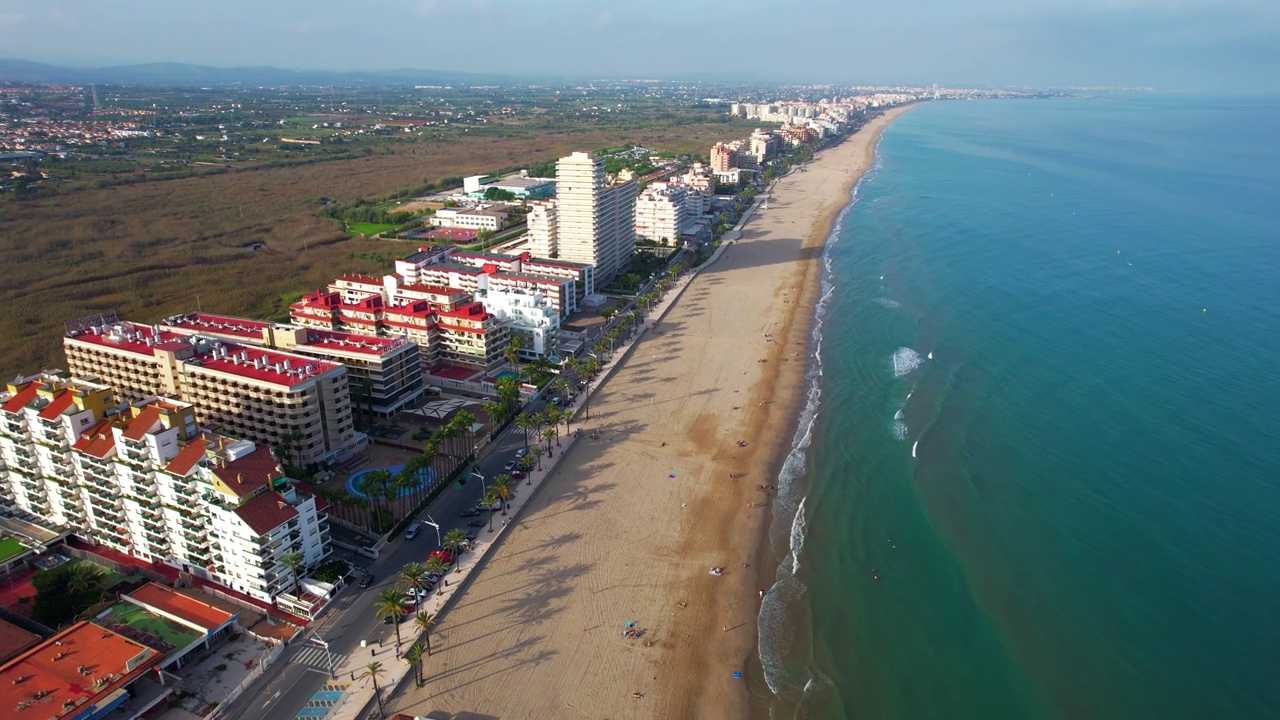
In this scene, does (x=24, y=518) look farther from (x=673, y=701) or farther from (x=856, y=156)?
(x=856, y=156)

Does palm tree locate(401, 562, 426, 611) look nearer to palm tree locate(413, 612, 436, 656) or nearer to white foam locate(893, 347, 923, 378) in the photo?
palm tree locate(413, 612, 436, 656)

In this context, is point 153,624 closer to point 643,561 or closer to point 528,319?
point 643,561

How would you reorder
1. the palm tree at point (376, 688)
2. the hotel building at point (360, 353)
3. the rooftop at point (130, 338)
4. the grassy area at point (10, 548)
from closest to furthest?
the palm tree at point (376, 688), the grassy area at point (10, 548), the rooftop at point (130, 338), the hotel building at point (360, 353)

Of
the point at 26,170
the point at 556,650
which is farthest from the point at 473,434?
the point at 26,170

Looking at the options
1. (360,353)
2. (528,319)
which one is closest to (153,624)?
(360,353)

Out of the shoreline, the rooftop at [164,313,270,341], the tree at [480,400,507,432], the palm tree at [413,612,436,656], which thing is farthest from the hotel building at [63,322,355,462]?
the shoreline

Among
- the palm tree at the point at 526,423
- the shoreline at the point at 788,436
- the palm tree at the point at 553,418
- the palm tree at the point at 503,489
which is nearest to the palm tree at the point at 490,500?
the palm tree at the point at 503,489

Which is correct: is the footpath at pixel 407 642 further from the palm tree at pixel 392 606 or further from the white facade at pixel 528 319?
the white facade at pixel 528 319
